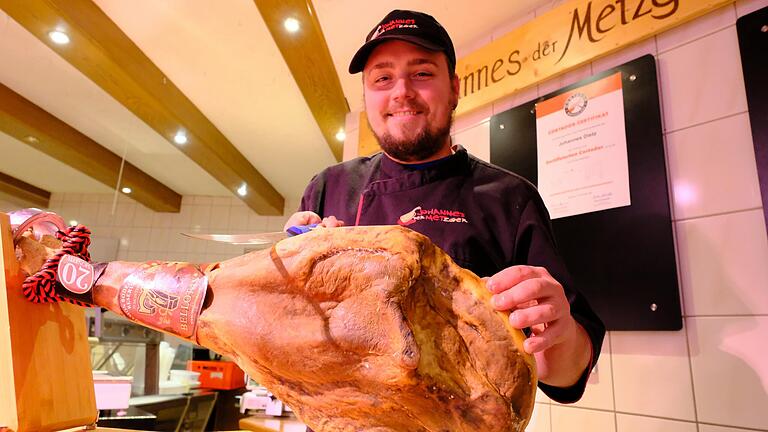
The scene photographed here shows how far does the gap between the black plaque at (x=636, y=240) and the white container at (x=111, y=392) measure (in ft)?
5.73

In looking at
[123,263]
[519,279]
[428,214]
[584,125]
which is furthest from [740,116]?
[123,263]

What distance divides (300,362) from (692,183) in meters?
1.70

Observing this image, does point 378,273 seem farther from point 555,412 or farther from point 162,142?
point 162,142

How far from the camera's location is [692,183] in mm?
1804

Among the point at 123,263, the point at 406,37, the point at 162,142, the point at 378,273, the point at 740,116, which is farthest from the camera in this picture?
the point at 162,142

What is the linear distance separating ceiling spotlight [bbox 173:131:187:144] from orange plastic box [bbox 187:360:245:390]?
6.49 ft

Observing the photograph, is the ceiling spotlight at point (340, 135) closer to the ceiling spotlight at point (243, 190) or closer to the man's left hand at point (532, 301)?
the ceiling spotlight at point (243, 190)

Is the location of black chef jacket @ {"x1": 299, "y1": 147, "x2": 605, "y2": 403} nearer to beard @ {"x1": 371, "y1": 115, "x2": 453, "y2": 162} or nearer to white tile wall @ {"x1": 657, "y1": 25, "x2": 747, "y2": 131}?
beard @ {"x1": 371, "y1": 115, "x2": 453, "y2": 162}

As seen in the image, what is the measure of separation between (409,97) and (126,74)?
9.34ft

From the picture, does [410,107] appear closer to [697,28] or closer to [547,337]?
[547,337]

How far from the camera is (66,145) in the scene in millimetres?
4445

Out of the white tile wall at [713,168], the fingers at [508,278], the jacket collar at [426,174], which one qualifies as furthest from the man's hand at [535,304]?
the white tile wall at [713,168]

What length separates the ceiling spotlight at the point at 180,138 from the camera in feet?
14.2

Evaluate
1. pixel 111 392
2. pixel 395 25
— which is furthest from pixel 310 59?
pixel 111 392
